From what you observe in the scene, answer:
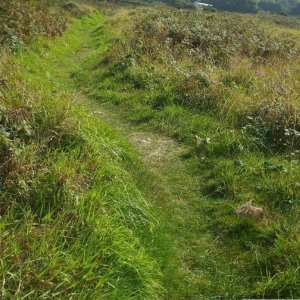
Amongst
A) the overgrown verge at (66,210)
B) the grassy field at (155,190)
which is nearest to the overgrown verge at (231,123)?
the grassy field at (155,190)

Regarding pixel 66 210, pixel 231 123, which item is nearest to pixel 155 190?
pixel 66 210

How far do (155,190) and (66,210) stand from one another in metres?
2.18

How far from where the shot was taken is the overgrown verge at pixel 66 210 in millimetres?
3742

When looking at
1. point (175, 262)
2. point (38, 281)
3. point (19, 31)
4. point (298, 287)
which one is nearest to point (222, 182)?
point (175, 262)

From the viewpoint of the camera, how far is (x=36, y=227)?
4273mm

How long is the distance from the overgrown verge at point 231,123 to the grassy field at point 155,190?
0.10 ft

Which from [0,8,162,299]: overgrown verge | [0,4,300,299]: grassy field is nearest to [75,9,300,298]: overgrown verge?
[0,4,300,299]: grassy field

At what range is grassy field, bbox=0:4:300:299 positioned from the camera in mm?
4059

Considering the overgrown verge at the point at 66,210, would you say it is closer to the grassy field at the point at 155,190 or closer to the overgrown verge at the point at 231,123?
the grassy field at the point at 155,190

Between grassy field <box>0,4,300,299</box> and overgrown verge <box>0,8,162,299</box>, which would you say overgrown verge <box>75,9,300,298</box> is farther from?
overgrown verge <box>0,8,162,299</box>

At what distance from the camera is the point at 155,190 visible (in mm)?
6391

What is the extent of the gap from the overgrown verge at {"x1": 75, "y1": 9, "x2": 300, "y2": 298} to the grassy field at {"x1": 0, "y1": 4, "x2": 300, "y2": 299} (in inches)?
1.1

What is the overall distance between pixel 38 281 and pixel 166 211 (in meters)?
2.60

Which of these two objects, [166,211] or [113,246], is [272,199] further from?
[113,246]
